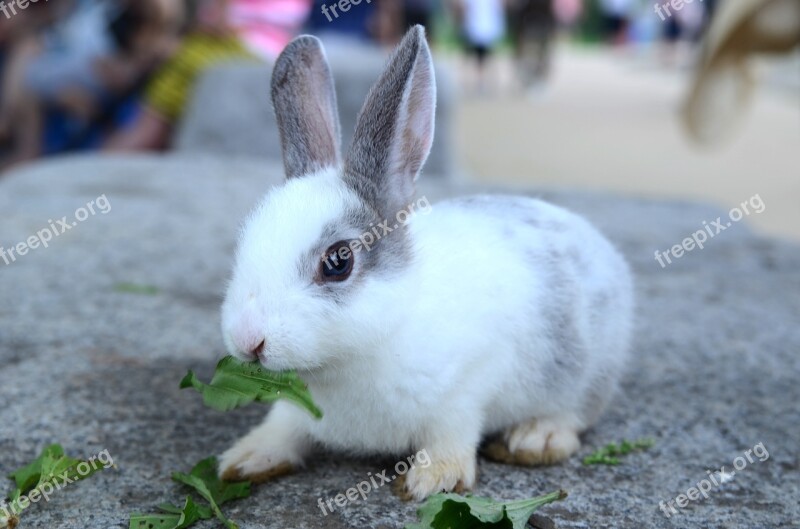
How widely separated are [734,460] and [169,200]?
394cm

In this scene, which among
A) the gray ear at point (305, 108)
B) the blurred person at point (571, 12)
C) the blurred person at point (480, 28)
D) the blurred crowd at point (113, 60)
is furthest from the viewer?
the blurred person at point (571, 12)

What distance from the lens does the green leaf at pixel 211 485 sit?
2.31 meters

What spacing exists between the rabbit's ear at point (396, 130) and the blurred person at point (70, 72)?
603 centimetres

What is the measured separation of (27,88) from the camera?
7.85 meters

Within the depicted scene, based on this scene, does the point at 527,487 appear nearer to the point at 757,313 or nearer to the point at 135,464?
the point at 135,464

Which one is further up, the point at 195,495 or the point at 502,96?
the point at 195,495

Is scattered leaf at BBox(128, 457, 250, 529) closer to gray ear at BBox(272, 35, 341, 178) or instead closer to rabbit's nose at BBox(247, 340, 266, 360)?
rabbit's nose at BBox(247, 340, 266, 360)

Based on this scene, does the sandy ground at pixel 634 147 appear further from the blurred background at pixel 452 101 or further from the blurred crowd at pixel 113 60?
the blurred crowd at pixel 113 60

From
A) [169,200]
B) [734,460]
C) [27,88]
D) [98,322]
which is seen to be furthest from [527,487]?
[27,88]

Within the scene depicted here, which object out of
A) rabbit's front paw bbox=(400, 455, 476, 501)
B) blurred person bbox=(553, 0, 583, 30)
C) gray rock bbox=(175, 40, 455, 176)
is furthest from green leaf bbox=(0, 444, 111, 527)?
blurred person bbox=(553, 0, 583, 30)

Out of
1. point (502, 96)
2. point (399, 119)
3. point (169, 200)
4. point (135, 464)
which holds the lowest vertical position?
point (502, 96)

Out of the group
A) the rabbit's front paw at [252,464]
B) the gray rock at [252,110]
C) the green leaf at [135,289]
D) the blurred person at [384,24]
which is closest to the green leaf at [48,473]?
the rabbit's front paw at [252,464]

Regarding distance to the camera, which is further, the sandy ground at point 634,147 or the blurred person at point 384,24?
the blurred person at point 384,24

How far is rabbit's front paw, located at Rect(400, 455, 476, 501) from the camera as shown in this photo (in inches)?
91.8
